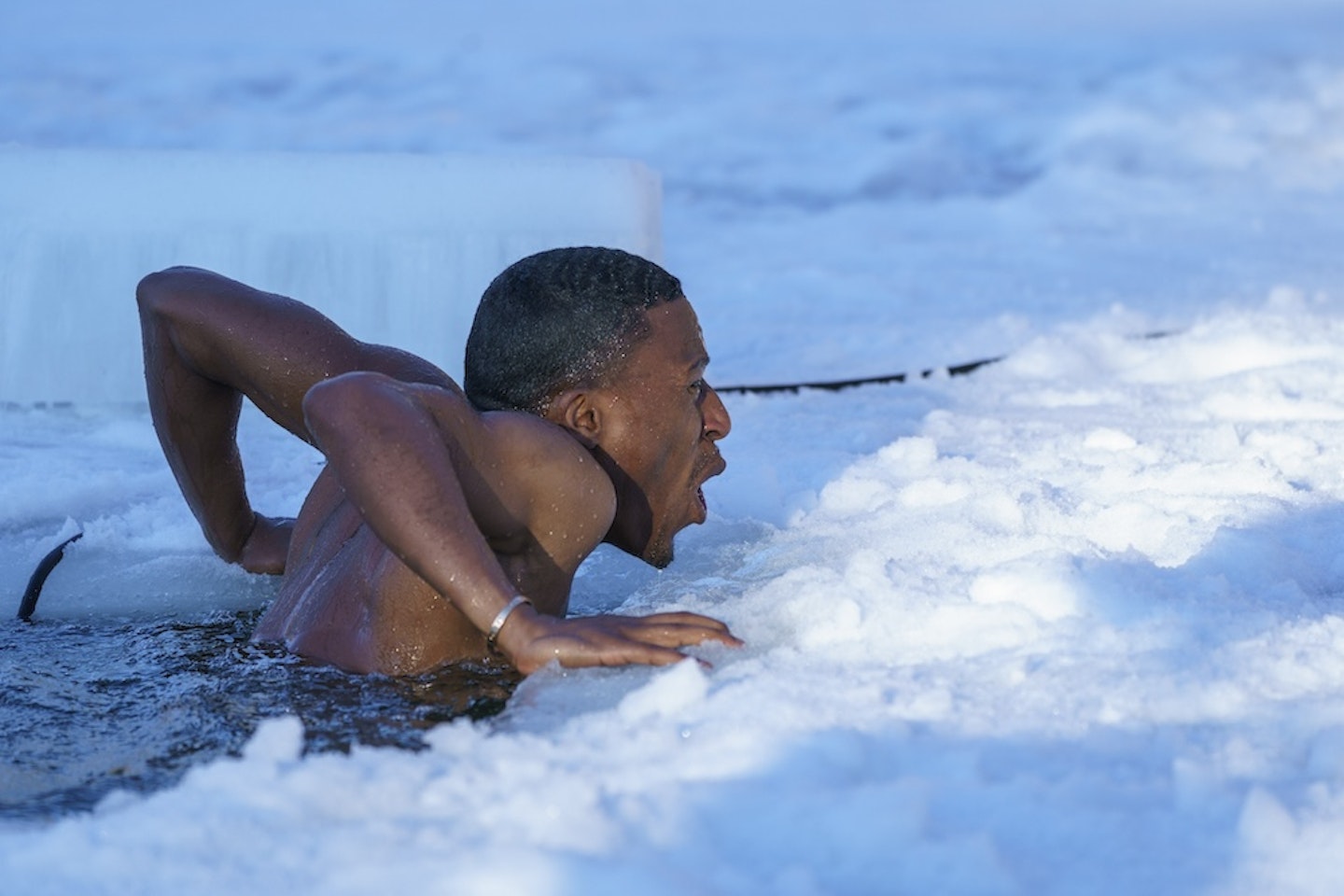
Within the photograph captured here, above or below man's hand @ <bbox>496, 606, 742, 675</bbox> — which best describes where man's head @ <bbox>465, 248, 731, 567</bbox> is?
above

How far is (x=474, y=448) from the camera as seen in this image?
6.26 ft

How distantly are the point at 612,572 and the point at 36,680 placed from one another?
2.87ft

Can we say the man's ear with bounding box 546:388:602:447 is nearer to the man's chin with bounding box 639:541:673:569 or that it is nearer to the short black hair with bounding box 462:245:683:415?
the short black hair with bounding box 462:245:683:415

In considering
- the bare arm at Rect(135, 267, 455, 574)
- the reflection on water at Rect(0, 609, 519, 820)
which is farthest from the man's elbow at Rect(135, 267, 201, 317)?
the reflection on water at Rect(0, 609, 519, 820)

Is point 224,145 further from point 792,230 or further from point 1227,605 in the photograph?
point 1227,605

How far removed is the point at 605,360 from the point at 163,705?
2.14 feet

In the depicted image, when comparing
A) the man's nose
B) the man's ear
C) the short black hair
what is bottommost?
the man's nose

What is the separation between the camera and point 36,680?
6.79ft

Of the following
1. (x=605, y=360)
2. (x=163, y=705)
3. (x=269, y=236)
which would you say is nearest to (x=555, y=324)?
(x=605, y=360)

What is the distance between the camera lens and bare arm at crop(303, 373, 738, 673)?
1.79 m

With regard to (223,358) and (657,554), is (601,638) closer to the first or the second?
(657,554)

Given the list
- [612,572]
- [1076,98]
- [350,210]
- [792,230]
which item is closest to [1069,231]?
[792,230]

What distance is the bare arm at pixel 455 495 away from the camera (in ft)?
5.87

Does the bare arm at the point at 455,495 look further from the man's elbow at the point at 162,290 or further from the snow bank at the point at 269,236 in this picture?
the snow bank at the point at 269,236
